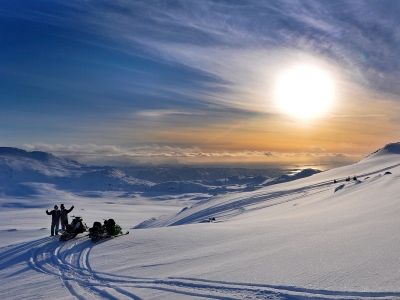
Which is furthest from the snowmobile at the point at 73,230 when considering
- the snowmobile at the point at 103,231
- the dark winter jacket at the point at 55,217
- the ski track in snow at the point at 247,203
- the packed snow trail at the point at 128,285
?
the ski track in snow at the point at 247,203

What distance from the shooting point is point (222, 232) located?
12.3 meters

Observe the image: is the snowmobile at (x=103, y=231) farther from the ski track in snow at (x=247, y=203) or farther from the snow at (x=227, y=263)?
the ski track in snow at (x=247, y=203)

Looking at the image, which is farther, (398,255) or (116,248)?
(116,248)

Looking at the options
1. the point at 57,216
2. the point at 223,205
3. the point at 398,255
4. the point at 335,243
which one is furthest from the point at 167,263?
the point at 223,205

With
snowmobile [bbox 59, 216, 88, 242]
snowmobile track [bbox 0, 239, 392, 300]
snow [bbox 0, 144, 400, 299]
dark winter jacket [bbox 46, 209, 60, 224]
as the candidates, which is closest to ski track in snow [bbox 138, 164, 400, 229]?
dark winter jacket [bbox 46, 209, 60, 224]

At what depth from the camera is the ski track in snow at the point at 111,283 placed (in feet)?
19.3

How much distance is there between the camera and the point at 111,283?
8.09m

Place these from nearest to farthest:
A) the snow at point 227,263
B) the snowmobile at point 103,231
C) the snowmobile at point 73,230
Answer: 1. the snow at point 227,263
2. the snowmobile at point 103,231
3. the snowmobile at point 73,230

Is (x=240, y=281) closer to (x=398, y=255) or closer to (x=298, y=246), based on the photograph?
(x=298, y=246)

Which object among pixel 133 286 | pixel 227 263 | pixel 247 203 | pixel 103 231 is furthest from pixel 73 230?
pixel 247 203

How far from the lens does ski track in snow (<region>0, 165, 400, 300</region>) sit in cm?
588

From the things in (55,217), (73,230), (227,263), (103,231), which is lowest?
(227,263)

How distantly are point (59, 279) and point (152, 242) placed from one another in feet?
11.2

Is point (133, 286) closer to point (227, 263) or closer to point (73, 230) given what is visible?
point (227, 263)
